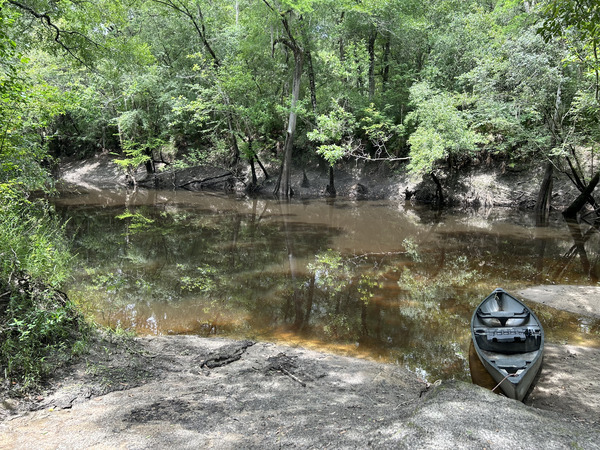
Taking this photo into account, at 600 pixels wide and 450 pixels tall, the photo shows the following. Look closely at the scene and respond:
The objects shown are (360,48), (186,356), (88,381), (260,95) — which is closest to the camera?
(88,381)

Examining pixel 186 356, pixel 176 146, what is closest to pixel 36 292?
pixel 186 356

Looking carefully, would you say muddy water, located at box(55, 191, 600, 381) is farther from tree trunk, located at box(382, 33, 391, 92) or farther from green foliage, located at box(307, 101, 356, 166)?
tree trunk, located at box(382, 33, 391, 92)

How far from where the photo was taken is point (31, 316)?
3756 mm

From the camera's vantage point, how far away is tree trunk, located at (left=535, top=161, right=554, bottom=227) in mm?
17328

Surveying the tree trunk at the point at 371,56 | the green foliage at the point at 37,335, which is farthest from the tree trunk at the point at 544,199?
the green foliage at the point at 37,335

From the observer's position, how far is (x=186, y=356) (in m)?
4.82

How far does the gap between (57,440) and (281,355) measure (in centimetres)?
284

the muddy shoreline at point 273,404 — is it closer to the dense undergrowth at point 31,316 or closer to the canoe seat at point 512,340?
the dense undergrowth at point 31,316

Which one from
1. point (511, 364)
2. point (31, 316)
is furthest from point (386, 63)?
point (31, 316)

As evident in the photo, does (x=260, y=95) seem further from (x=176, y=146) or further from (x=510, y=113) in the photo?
(x=510, y=113)

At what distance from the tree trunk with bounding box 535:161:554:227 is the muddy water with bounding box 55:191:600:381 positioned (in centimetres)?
74

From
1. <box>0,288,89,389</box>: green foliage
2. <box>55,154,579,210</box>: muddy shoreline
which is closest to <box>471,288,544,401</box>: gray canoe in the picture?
<box>0,288,89,389</box>: green foliage

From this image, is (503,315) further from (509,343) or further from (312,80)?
(312,80)

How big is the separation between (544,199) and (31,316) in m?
20.9
